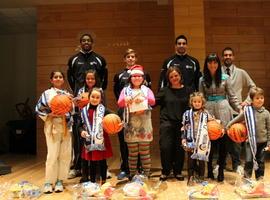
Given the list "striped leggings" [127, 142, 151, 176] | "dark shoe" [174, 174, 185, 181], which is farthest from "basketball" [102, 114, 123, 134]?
"dark shoe" [174, 174, 185, 181]

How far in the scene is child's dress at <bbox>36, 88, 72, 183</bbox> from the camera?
342 centimetres

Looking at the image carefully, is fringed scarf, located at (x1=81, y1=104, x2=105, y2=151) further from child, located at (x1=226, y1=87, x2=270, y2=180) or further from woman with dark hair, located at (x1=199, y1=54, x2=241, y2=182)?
child, located at (x1=226, y1=87, x2=270, y2=180)

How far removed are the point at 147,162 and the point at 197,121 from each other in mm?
680

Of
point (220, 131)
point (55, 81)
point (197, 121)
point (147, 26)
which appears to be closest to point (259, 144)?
point (220, 131)

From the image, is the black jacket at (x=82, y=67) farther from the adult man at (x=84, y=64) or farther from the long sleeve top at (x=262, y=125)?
the long sleeve top at (x=262, y=125)

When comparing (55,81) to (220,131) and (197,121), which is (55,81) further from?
(220,131)

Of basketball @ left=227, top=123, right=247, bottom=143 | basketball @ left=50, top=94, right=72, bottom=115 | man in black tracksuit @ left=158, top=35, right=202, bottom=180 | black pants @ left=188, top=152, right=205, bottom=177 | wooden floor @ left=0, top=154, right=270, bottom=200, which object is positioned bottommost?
wooden floor @ left=0, top=154, right=270, bottom=200

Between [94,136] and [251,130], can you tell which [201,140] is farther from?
[94,136]

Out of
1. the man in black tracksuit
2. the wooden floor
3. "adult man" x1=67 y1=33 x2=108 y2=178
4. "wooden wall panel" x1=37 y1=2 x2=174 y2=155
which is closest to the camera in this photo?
the wooden floor

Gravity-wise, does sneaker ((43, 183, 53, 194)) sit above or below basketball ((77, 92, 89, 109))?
below

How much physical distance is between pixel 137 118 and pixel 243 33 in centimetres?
396

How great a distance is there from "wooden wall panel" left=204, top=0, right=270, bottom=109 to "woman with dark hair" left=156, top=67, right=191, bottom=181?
303 centimetres

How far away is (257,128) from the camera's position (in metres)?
3.41

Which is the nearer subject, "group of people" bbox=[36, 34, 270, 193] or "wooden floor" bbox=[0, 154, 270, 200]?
"wooden floor" bbox=[0, 154, 270, 200]
